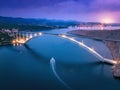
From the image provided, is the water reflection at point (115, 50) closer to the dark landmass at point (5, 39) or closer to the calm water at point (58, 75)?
the calm water at point (58, 75)

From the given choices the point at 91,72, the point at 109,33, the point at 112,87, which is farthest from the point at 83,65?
the point at 109,33

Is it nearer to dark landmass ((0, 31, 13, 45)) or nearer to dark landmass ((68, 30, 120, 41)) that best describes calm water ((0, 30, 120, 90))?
dark landmass ((68, 30, 120, 41))

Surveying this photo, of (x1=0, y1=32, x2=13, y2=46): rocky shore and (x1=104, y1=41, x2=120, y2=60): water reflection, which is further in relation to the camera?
(x1=0, y1=32, x2=13, y2=46): rocky shore

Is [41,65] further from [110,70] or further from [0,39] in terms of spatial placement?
[0,39]

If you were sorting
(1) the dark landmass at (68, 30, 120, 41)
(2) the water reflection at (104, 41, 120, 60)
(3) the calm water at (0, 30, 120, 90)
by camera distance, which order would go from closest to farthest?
(3) the calm water at (0, 30, 120, 90) → (2) the water reflection at (104, 41, 120, 60) → (1) the dark landmass at (68, 30, 120, 41)

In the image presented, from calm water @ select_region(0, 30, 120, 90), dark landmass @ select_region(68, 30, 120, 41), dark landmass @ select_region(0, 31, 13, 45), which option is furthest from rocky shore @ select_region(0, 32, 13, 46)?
calm water @ select_region(0, 30, 120, 90)

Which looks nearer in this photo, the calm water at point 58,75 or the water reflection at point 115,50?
the calm water at point 58,75

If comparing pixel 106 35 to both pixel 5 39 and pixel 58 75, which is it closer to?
pixel 5 39

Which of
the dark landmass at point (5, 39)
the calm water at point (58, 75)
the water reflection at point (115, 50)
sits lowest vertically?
the dark landmass at point (5, 39)

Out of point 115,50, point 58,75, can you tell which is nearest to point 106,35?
point 115,50

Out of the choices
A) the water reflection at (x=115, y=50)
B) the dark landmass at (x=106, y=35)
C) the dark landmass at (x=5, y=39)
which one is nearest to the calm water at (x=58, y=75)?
the water reflection at (x=115, y=50)

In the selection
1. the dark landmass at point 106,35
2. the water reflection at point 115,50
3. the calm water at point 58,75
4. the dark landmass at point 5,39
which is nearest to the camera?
the calm water at point 58,75
